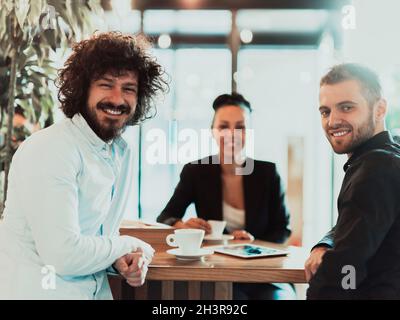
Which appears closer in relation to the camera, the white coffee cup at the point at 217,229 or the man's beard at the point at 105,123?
the man's beard at the point at 105,123

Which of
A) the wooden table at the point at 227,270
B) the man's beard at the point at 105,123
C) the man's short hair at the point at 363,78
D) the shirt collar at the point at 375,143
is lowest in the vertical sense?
the wooden table at the point at 227,270

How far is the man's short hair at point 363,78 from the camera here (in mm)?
1121

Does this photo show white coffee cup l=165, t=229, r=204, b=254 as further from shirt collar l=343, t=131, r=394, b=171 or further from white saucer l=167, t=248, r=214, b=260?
shirt collar l=343, t=131, r=394, b=171

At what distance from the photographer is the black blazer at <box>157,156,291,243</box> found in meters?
1.91

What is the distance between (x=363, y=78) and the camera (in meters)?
1.12

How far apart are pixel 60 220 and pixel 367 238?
628mm

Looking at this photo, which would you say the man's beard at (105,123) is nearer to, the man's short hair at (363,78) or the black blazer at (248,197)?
the man's short hair at (363,78)

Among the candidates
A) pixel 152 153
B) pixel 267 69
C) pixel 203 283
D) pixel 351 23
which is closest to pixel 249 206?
pixel 152 153

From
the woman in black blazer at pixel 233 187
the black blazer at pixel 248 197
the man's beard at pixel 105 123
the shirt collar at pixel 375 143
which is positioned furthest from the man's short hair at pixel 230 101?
the shirt collar at pixel 375 143

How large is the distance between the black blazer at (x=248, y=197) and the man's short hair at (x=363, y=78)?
0.86 meters

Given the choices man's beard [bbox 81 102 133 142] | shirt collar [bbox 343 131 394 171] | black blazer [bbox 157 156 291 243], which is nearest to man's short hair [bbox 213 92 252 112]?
black blazer [bbox 157 156 291 243]

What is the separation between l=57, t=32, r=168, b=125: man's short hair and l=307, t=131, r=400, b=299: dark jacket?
62 centimetres

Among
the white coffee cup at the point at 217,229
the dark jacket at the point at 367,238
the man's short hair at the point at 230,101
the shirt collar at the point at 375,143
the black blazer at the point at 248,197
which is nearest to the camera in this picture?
the dark jacket at the point at 367,238
